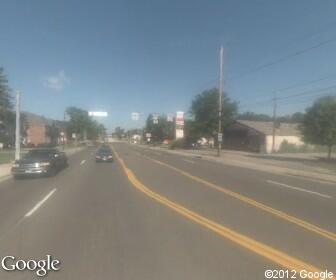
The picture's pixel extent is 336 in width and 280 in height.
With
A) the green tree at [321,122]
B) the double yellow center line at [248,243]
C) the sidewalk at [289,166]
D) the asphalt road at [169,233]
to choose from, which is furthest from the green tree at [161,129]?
the double yellow center line at [248,243]

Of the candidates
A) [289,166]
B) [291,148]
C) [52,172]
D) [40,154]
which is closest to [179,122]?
[291,148]

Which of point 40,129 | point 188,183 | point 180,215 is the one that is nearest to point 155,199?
point 180,215

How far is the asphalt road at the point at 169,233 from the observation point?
22.2ft

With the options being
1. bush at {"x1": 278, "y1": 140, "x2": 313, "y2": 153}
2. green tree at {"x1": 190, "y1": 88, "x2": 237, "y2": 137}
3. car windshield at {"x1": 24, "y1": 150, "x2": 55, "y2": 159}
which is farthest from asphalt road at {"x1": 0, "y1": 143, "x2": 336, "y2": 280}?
green tree at {"x1": 190, "y1": 88, "x2": 237, "y2": 137}

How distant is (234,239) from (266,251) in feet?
3.31

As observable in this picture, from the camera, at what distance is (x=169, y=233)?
9125mm

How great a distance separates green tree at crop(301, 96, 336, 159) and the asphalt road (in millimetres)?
28074

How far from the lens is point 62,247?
7953 mm

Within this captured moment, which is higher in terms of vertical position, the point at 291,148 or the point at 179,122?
the point at 179,122

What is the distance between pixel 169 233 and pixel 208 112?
7402 centimetres

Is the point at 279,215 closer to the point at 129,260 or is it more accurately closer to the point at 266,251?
the point at 266,251

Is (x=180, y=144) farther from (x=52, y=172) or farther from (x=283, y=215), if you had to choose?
(x=283, y=215)

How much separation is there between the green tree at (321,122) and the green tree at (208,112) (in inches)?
1447

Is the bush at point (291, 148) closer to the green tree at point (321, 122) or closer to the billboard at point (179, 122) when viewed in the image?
the billboard at point (179, 122)
